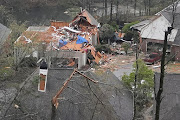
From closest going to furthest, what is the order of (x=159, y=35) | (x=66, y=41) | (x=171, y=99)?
(x=171, y=99)
(x=66, y=41)
(x=159, y=35)

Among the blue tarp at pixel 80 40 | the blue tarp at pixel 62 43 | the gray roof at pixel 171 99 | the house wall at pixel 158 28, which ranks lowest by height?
the gray roof at pixel 171 99

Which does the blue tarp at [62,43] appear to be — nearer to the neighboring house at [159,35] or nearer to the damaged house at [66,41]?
the damaged house at [66,41]

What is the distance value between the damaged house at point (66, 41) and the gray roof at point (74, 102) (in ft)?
17.5

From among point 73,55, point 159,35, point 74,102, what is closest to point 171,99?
point 74,102

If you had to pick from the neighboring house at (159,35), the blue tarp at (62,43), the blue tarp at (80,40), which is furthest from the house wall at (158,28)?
the blue tarp at (62,43)

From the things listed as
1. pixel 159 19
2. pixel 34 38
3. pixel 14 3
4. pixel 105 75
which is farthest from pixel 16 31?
pixel 14 3

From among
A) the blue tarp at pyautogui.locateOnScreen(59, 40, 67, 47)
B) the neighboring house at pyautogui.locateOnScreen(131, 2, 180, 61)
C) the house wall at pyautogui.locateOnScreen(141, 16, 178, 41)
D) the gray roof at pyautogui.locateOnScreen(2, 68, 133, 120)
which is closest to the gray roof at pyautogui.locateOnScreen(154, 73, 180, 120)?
the gray roof at pyautogui.locateOnScreen(2, 68, 133, 120)

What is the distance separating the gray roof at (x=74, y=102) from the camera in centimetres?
721

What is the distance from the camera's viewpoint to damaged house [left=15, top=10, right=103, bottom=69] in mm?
15166

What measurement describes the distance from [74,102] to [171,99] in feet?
9.98

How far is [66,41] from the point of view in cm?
1688

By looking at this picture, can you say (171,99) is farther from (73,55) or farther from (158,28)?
(158,28)

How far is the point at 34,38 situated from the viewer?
15633 millimetres

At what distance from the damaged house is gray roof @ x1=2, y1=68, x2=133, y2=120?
5345mm
